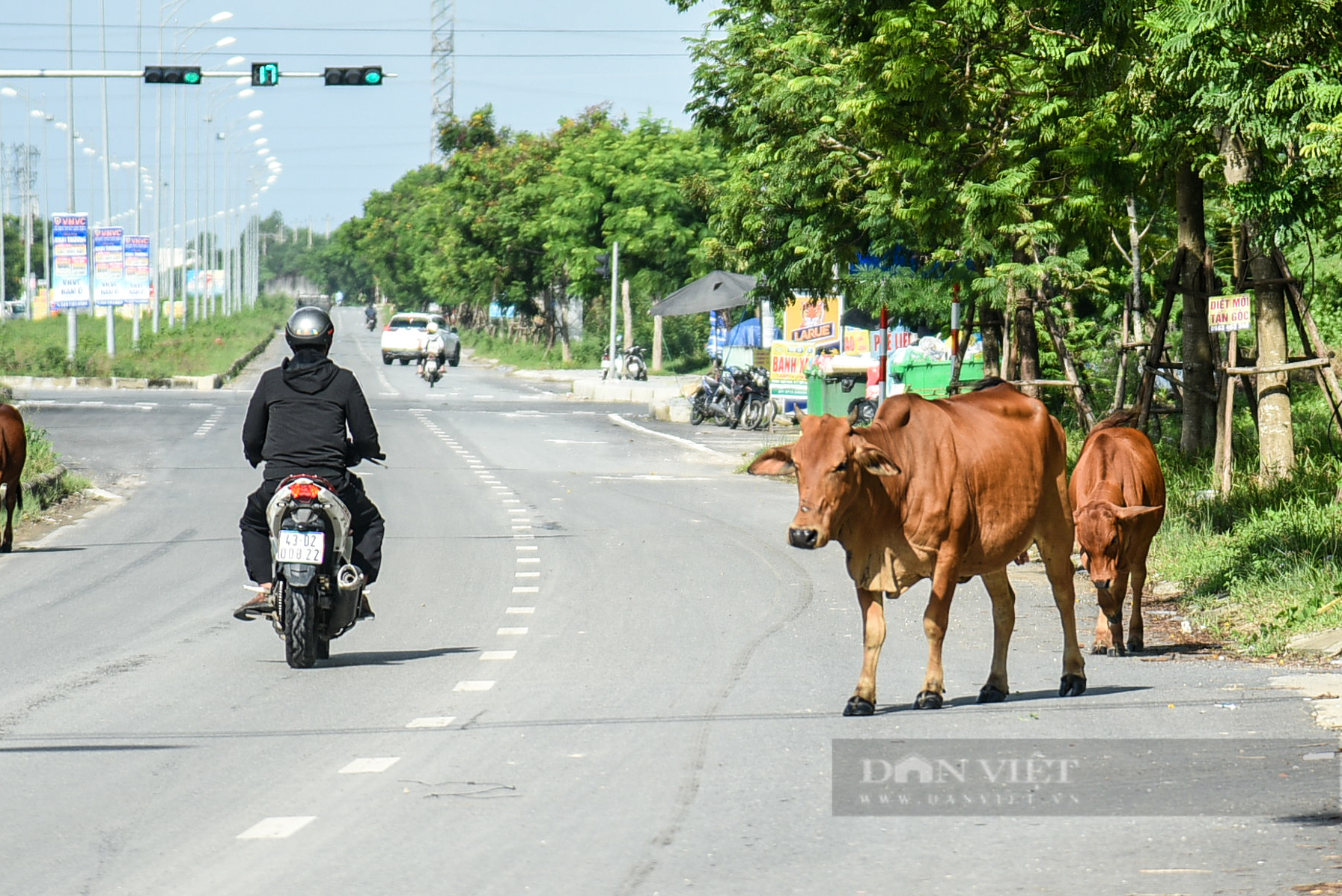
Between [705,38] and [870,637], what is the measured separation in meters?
24.1

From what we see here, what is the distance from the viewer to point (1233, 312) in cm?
1520

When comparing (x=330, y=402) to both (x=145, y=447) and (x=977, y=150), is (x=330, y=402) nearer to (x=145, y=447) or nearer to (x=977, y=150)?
(x=977, y=150)

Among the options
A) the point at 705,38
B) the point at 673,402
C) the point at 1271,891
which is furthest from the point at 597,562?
the point at 673,402

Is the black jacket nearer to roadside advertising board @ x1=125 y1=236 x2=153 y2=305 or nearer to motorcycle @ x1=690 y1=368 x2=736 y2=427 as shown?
motorcycle @ x1=690 y1=368 x2=736 y2=427

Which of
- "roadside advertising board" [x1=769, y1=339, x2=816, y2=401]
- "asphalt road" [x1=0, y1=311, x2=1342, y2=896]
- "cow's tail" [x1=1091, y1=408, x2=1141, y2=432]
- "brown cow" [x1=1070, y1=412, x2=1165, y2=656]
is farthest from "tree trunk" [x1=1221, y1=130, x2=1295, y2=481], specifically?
"roadside advertising board" [x1=769, y1=339, x2=816, y2=401]

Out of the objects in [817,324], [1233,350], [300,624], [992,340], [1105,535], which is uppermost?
[817,324]

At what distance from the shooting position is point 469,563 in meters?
16.4

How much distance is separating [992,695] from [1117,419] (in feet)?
12.9

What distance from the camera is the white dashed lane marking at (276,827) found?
249 inches

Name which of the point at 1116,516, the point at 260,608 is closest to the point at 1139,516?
the point at 1116,516

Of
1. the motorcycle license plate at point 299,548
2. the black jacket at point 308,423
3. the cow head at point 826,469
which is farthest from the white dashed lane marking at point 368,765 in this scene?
the black jacket at point 308,423

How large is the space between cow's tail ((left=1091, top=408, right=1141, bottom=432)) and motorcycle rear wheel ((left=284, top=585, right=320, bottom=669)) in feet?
17.2

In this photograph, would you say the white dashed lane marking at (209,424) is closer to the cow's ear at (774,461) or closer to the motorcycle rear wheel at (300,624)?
the motorcycle rear wheel at (300,624)

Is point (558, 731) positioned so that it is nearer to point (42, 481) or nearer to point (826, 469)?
point (826, 469)
